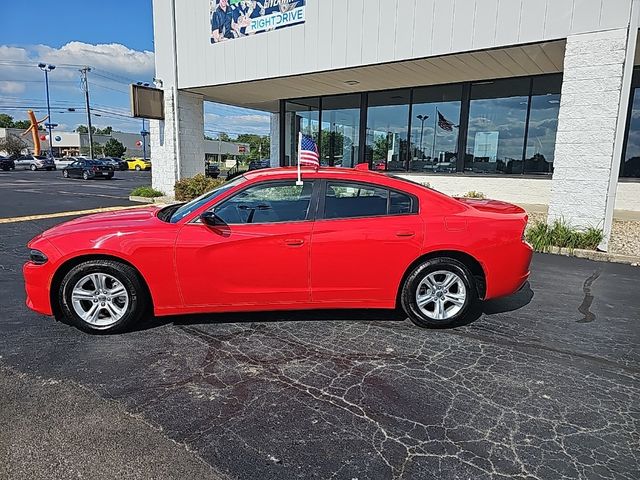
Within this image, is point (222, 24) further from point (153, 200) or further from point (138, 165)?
point (138, 165)

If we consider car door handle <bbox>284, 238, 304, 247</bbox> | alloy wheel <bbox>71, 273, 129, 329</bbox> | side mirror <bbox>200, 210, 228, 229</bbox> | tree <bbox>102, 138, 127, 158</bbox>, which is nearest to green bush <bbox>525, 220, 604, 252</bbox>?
car door handle <bbox>284, 238, 304, 247</bbox>

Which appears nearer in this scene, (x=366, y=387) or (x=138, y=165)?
(x=366, y=387)

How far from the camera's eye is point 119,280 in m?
3.88

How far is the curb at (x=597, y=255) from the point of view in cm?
721

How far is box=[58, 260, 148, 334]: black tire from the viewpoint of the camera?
385 cm

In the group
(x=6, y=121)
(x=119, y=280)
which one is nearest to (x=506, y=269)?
(x=119, y=280)

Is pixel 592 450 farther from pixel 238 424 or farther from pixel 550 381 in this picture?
pixel 238 424

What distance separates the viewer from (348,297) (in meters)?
4.12

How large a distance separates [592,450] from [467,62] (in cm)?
988

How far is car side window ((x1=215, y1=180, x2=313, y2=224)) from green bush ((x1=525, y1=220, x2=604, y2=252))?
556 centimetres

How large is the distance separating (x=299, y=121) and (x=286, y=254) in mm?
15263

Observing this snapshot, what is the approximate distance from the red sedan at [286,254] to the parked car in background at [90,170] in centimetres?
3031

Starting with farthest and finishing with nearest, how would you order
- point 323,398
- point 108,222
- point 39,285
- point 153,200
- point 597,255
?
point 153,200 < point 597,255 < point 108,222 < point 39,285 < point 323,398

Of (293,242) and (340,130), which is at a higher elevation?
(340,130)
